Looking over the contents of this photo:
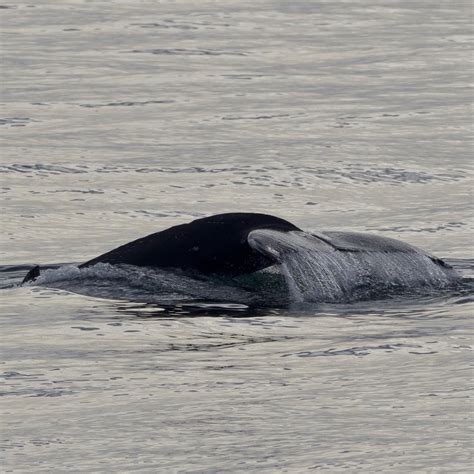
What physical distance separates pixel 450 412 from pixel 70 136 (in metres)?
10.9

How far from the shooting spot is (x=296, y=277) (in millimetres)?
11672

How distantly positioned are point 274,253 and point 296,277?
0.22 metres

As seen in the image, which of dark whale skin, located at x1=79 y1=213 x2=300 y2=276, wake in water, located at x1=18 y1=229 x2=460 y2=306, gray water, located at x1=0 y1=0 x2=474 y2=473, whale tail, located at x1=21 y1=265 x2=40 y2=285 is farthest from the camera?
whale tail, located at x1=21 y1=265 x2=40 y2=285

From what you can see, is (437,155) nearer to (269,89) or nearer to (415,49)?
(269,89)

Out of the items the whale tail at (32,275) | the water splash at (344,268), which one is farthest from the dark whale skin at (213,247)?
the whale tail at (32,275)

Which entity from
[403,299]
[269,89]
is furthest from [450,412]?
[269,89]

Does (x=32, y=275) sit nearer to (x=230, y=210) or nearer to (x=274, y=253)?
(x=274, y=253)

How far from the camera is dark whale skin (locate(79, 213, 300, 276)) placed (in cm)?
1177

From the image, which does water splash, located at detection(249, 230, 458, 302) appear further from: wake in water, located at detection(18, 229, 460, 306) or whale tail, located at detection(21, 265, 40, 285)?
whale tail, located at detection(21, 265, 40, 285)

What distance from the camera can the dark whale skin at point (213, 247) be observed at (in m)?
11.8

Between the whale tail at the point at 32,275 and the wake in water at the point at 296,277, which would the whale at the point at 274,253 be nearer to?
the wake in water at the point at 296,277

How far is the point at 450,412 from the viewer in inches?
350

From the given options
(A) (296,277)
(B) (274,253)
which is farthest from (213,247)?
(A) (296,277)

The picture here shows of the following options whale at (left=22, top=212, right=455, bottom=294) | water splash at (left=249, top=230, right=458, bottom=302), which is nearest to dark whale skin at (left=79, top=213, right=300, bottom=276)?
whale at (left=22, top=212, right=455, bottom=294)
